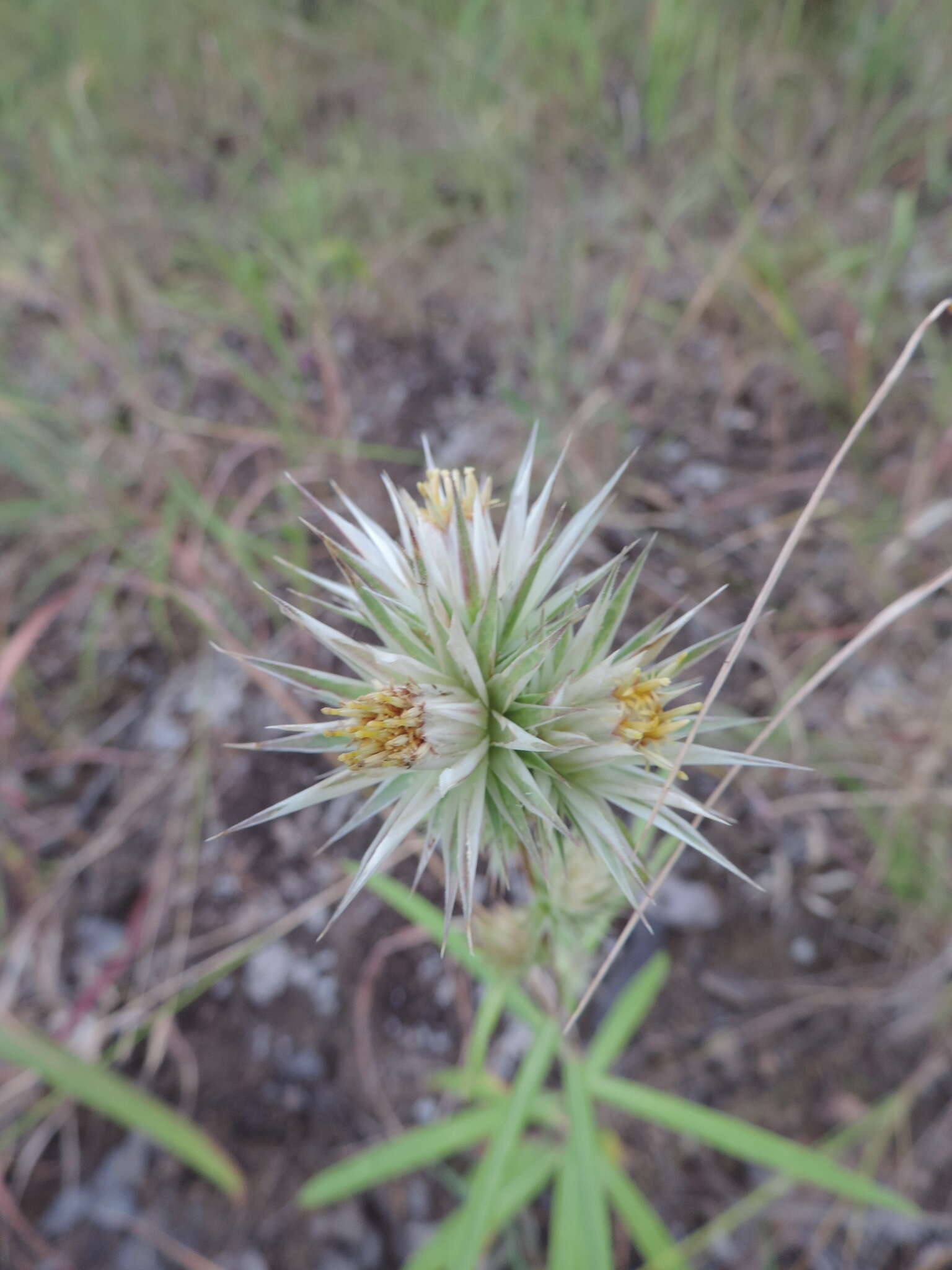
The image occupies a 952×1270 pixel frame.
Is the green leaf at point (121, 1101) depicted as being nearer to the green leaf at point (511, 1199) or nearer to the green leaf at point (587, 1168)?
the green leaf at point (511, 1199)

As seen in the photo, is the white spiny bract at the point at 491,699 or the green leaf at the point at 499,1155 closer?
the white spiny bract at the point at 491,699

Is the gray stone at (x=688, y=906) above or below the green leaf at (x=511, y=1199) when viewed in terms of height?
above

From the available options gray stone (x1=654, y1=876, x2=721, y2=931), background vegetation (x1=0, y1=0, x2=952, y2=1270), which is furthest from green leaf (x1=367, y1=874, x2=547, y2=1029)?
gray stone (x1=654, y1=876, x2=721, y2=931)

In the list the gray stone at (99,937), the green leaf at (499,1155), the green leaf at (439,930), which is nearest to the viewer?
the green leaf at (499,1155)

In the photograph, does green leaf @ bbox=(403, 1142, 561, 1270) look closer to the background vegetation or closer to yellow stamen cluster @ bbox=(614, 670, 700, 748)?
the background vegetation

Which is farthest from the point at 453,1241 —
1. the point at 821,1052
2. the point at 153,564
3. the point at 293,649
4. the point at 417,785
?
the point at 153,564

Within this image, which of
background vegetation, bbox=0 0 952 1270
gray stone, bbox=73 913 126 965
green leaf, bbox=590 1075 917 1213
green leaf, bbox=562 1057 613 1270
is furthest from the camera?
gray stone, bbox=73 913 126 965

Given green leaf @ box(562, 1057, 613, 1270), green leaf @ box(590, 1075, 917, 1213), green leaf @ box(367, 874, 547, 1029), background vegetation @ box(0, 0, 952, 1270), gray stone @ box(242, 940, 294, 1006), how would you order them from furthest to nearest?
gray stone @ box(242, 940, 294, 1006) < background vegetation @ box(0, 0, 952, 1270) < green leaf @ box(367, 874, 547, 1029) < green leaf @ box(590, 1075, 917, 1213) < green leaf @ box(562, 1057, 613, 1270)

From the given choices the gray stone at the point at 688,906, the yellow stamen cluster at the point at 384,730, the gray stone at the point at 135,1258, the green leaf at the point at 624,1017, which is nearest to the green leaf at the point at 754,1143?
the green leaf at the point at 624,1017
